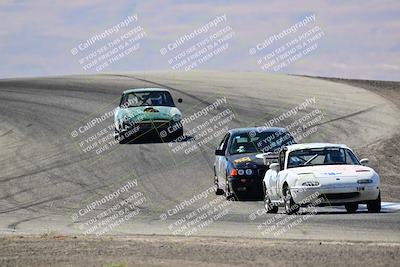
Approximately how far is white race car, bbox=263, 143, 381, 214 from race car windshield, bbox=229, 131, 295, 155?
3.19 meters

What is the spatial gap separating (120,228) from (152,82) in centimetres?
3041

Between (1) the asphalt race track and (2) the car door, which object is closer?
(1) the asphalt race track

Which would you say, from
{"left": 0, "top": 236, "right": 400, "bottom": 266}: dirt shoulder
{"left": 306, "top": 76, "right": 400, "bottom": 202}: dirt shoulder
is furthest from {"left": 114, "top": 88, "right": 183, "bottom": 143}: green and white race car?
{"left": 0, "top": 236, "right": 400, "bottom": 266}: dirt shoulder

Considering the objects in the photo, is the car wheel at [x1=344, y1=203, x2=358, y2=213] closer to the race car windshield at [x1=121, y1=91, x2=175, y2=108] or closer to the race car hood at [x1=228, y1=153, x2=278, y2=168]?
the race car hood at [x1=228, y1=153, x2=278, y2=168]

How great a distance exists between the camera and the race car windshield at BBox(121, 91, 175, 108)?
29.2 meters

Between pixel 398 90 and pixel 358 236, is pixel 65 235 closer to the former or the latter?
pixel 358 236

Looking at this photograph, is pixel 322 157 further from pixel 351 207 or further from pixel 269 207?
pixel 269 207

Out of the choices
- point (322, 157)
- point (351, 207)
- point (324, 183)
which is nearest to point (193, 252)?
point (324, 183)

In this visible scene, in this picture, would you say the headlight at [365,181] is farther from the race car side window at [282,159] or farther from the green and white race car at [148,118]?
the green and white race car at [148,118]

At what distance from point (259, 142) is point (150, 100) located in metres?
8.65

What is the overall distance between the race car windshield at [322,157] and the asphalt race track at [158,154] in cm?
86

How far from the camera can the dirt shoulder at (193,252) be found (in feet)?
36.8

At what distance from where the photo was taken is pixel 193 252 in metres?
12.1

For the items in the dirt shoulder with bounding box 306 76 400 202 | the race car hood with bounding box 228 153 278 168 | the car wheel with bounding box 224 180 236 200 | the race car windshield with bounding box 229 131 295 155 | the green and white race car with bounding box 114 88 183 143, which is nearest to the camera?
the race car hood with bounding box 228 153 278 168
